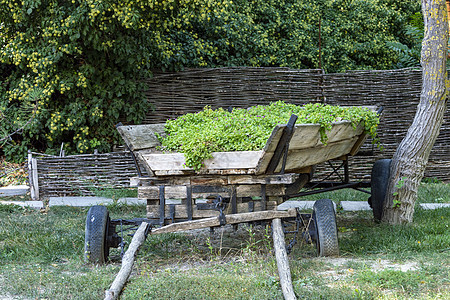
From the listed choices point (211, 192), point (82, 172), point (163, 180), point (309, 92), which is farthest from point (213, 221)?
point (309, 92)

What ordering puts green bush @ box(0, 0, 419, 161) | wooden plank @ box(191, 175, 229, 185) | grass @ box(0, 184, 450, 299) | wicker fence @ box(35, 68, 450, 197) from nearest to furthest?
grass @ box(0, 184, 450, 299) < wooden plank @ box(191, 175, 229, 185) < green bush @ box(0, 0, 419, 161) < wicker fence @ box(35, 68, 450, 197)

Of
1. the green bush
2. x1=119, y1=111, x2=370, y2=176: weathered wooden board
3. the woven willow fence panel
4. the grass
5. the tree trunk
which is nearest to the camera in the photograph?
the grass

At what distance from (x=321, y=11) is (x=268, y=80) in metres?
3.34

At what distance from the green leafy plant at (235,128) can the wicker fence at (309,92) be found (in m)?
3.76

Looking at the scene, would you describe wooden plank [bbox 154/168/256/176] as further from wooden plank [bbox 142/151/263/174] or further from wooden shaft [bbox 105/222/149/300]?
wooden shaft [bbox 105/222/149/300]

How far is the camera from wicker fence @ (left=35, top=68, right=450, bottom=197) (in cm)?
924

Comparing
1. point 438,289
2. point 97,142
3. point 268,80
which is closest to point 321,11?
point 268,80

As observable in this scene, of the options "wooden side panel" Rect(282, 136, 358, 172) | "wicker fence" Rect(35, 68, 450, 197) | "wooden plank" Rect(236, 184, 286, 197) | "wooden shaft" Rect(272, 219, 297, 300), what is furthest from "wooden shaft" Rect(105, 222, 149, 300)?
"wicker fence" Rect(35, 68, 450, 197)

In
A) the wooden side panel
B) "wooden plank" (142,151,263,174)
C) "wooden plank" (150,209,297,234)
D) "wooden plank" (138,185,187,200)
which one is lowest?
"wooden plank" (150,209,297,234)

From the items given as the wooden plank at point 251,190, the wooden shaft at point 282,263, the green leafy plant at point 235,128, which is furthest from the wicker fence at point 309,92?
the wooden shaft at point 282,263

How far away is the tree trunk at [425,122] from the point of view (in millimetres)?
5516

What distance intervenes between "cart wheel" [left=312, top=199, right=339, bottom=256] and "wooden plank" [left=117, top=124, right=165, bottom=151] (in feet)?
5.45

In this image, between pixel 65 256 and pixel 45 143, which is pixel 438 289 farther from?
pixel 45 143

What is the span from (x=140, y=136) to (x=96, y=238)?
1.00m
